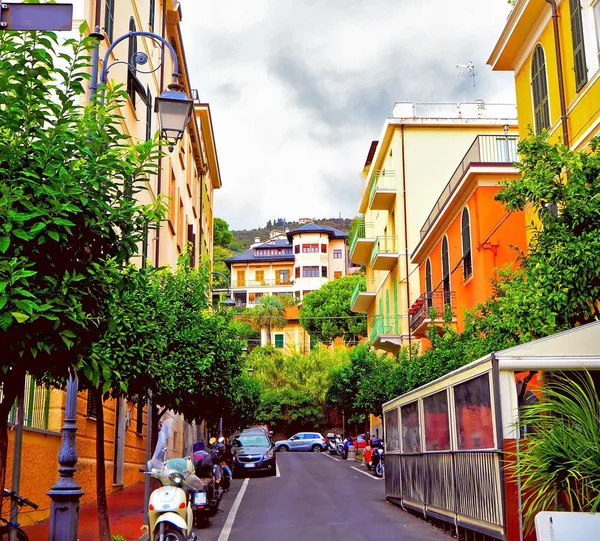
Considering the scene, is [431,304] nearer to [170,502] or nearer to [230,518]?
[230,518]

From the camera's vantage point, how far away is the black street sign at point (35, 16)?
6566 mm

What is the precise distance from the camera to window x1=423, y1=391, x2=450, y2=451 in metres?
13.4

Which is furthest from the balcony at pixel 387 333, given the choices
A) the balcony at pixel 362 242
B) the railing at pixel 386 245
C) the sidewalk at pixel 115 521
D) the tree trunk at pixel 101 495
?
the tree trunk at pixel 101 495

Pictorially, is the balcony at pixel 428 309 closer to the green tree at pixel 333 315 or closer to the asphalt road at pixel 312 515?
the asphalt road at pixel 312 515

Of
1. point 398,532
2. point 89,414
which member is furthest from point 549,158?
point 89,414

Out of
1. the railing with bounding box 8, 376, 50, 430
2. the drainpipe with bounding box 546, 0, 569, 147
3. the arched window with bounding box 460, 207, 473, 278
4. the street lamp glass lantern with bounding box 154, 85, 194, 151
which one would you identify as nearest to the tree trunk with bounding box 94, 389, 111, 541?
the railing with bounding box 8, 376, 50, 430

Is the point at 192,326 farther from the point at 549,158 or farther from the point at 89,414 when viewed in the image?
the point at 549,158

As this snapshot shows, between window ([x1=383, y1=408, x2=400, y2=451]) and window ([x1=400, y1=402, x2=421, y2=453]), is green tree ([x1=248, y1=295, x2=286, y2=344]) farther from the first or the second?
window ([x1=400, y1=402, x2=421, y2=453])

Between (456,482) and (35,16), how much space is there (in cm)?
918

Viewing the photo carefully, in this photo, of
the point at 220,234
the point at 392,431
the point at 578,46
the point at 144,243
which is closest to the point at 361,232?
the point at 392,431

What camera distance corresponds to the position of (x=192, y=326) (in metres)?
18.7

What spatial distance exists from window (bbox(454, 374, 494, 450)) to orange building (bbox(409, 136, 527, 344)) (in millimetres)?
10839

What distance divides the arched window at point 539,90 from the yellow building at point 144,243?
839 cm

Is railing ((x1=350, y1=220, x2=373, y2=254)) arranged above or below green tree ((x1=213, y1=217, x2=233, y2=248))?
below
